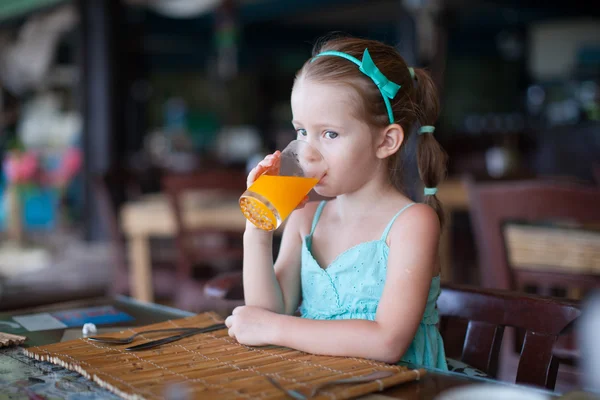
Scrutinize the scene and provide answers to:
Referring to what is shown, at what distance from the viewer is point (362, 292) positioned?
1213mm

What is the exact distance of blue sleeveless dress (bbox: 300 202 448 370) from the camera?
121cm

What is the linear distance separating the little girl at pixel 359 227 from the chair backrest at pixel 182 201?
1389 millimetres

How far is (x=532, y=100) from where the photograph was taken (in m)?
11.5

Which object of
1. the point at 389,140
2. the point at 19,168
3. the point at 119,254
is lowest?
the point at 119,254

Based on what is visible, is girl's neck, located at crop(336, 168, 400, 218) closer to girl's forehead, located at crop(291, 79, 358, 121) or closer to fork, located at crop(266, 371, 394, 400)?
girl's forehead, located at crop(291, 79, 358, 121)

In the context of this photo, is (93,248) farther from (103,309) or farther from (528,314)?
(528,314)

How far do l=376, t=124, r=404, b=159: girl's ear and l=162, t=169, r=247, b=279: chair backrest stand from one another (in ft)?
4.84

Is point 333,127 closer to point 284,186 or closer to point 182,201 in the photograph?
point 284,186

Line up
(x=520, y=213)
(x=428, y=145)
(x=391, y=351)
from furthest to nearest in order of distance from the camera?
1. (x=520, y=213)
2. (x=428, y=145)
3. (x=391, y=351)

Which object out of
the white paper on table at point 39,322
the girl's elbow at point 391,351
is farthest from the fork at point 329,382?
the white paper on table at point 39,322

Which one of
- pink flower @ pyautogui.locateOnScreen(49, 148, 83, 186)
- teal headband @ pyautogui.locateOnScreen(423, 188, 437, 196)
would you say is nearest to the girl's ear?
teal headband @ pyautogui.locateOnScreen(423, 188, 437, 196)

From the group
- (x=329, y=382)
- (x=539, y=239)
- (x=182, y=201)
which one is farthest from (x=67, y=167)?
(x=329, y=382)

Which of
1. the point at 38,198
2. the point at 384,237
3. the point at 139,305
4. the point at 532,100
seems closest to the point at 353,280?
the point at 384,237

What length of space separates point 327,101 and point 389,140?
5.8 inches
